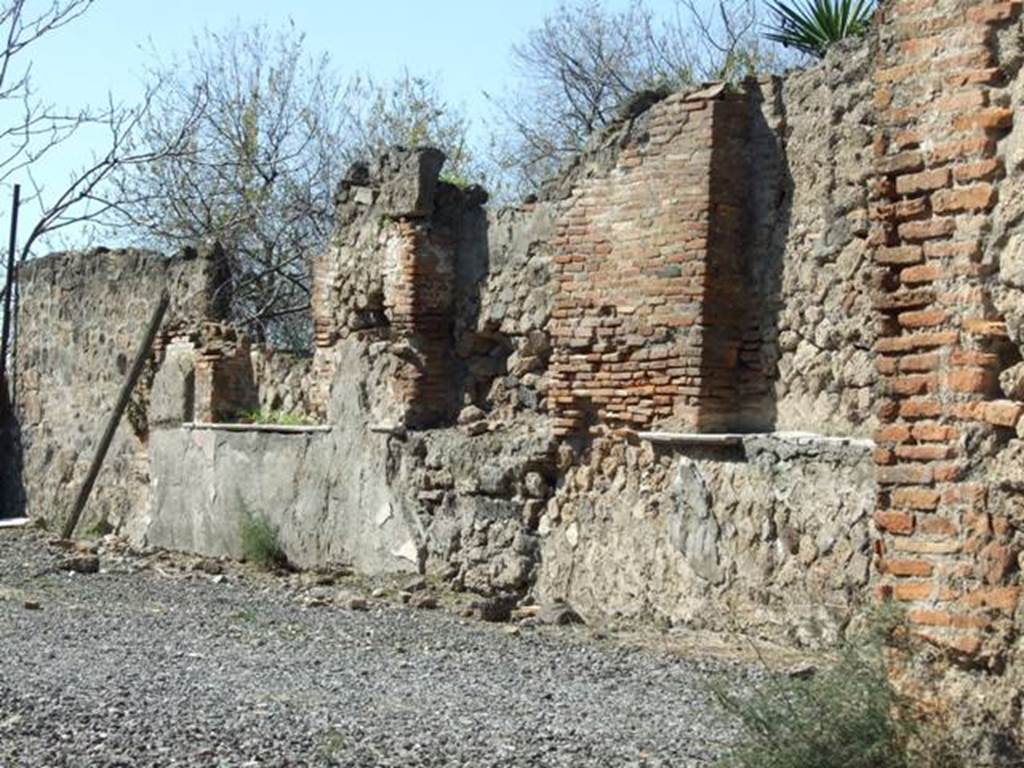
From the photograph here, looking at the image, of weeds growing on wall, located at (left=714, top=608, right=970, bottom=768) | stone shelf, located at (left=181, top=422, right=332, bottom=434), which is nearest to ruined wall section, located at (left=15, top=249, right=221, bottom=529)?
stone shelf, located at (left=181, top=422, right=332, bottom=434)

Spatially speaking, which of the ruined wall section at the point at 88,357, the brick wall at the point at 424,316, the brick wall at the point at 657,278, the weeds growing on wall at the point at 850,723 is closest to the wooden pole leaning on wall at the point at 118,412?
the ruined wall section at the point at 88,357

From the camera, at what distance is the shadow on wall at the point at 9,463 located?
18.0 meters

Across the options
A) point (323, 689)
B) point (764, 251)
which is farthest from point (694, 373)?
point (323, 689)

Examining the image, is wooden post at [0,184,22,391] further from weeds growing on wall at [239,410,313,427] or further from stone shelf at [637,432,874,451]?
stone shelf at [637,432,874,451]

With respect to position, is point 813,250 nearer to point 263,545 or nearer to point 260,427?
point 263,545

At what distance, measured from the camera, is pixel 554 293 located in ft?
36.0

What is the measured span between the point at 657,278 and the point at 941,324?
4.97 meters

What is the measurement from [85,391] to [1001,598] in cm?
1314

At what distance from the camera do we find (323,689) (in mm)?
7535

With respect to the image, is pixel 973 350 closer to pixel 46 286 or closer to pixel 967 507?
pixel 967 507

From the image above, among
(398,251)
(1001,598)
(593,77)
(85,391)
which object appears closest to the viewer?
(1001,598)

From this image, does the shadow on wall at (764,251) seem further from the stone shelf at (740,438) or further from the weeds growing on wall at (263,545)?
the weeds growing on wall at (263,545)

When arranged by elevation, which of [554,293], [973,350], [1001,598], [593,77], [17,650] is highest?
[593,77]

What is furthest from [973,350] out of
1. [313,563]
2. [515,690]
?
[313,563]
